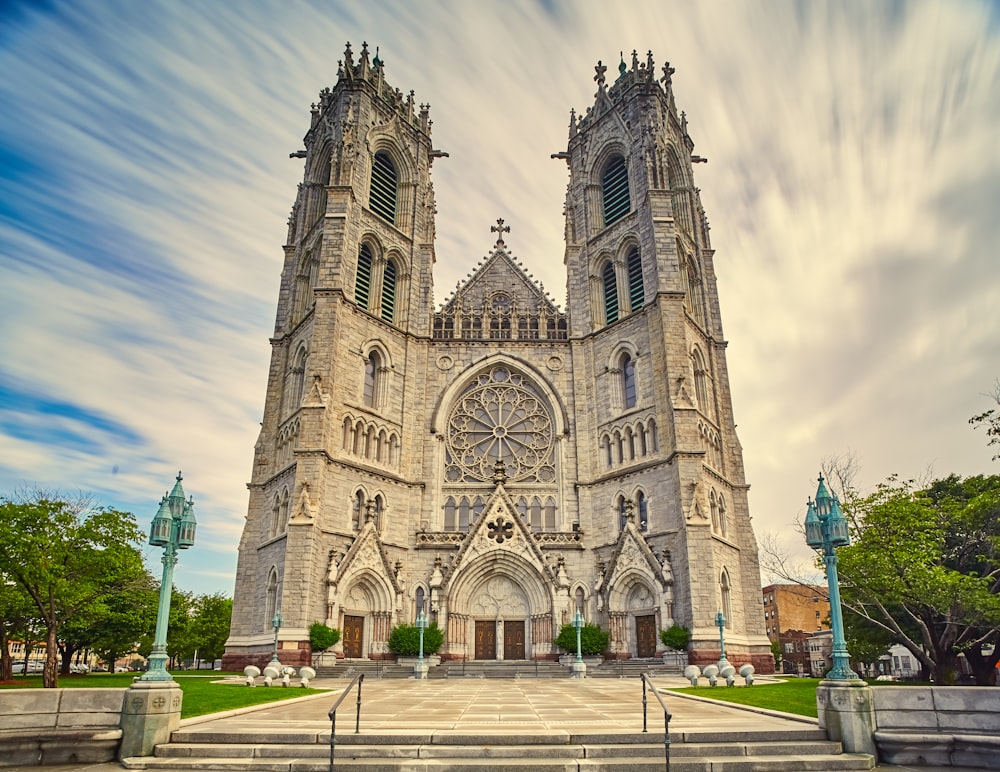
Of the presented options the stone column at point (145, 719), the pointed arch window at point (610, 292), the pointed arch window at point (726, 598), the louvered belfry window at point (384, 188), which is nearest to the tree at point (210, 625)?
the louvered belfry window at point (384, 188)

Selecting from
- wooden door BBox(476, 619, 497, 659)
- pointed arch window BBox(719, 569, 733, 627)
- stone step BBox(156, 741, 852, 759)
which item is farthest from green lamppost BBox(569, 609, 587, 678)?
stone step BBox(156, 741, 852, 759)

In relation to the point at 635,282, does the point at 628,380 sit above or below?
below

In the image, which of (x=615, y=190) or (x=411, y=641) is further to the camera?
(x=615, y=190)

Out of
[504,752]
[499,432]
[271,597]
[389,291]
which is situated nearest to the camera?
[504,752]

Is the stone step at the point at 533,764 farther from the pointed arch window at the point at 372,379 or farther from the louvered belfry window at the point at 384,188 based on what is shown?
the louvered belfry window at the point at 384,188

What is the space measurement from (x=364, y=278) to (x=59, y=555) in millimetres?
19710

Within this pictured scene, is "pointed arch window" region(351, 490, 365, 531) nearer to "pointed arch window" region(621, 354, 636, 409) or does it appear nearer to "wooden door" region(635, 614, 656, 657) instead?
"wooden door" region(635, 614, 656, 657)

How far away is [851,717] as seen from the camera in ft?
36.4

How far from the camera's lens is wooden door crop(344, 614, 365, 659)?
30.8 meters

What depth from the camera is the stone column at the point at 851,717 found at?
36.0 feet

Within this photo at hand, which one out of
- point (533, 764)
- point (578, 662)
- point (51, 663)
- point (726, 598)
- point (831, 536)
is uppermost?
point (831, 536)

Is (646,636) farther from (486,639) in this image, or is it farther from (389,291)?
(389,291)

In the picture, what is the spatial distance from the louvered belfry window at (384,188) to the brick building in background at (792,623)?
63.5 metres

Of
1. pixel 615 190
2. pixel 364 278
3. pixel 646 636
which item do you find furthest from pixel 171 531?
pixel 615 190
